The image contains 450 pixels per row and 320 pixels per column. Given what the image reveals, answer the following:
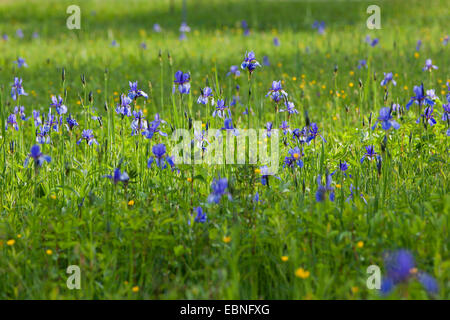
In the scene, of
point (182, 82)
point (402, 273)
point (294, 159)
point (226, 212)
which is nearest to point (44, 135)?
point (182, 82)

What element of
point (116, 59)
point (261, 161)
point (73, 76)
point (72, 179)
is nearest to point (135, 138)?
point (72, 179)

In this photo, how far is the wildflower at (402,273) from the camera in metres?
1.79

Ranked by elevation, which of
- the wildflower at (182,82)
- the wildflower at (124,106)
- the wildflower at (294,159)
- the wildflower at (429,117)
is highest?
the wildflower at (182,82)

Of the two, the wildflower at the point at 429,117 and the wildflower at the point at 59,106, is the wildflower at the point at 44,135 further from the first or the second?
the wildflower at the point at 429,117

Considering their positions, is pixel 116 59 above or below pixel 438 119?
above

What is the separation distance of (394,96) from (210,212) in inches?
144

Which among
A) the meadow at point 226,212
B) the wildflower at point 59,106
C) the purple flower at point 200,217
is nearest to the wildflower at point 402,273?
the meadow at point 226,212

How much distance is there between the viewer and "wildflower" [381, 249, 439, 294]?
1.79 metres

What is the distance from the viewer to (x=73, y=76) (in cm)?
724

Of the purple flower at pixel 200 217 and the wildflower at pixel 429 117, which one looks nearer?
the purple flower at pixel 200 217

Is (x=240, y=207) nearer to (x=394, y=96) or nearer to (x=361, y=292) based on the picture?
(x=361, y=292)

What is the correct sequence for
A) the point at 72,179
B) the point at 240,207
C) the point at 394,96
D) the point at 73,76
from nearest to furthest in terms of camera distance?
the point at 240,207, the point at 72,179, the point at 394,96, the point at 73,76

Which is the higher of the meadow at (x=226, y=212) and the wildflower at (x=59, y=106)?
the wildflower at (x=59, y=106)

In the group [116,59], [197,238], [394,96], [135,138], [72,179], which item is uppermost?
[116,59]
